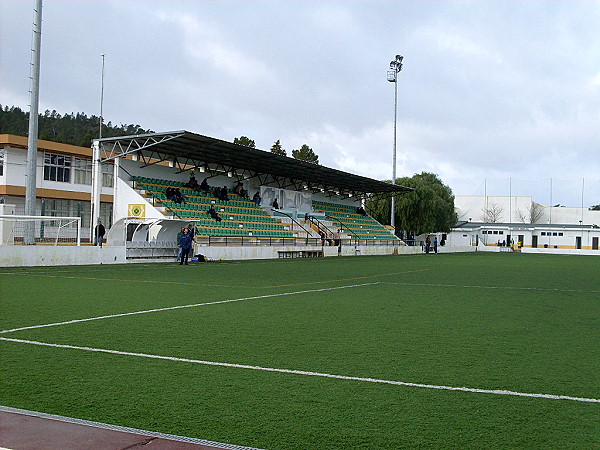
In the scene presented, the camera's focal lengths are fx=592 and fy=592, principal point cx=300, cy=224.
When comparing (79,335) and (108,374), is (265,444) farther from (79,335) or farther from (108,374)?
(79,335)

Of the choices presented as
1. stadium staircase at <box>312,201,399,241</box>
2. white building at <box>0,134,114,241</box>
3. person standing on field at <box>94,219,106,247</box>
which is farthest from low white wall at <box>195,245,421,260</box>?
white building at <box>0,134,114,241</box>

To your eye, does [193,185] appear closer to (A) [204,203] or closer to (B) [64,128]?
(A) [204,203]

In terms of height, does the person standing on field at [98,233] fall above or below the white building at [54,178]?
below

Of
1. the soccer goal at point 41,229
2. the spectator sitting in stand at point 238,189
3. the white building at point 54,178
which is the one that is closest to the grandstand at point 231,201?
the spectator sitting in stand at point 238,189

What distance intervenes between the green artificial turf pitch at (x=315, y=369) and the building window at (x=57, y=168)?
33.2 m

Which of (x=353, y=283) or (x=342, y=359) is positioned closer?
(x=342, y=359)

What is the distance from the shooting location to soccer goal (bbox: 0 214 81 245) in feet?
70.2

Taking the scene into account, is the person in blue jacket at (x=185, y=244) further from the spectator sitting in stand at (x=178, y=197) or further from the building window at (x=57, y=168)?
the building window at (x=57, y=168)

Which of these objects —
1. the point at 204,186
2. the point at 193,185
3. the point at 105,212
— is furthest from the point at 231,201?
the point at 105,212

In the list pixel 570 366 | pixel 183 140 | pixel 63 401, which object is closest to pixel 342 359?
pixel 570 366

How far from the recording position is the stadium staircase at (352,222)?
48.4 m

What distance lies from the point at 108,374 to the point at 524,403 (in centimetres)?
373

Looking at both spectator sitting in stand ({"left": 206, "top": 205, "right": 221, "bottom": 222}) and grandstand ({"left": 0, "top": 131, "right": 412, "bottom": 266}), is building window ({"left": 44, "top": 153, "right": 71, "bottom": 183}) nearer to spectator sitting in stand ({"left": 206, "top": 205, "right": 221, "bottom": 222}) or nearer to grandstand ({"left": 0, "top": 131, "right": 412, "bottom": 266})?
grandstand ({"left": 0, "top": 131, "right": 412, "bottom": 266})

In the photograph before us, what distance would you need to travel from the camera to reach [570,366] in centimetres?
632
